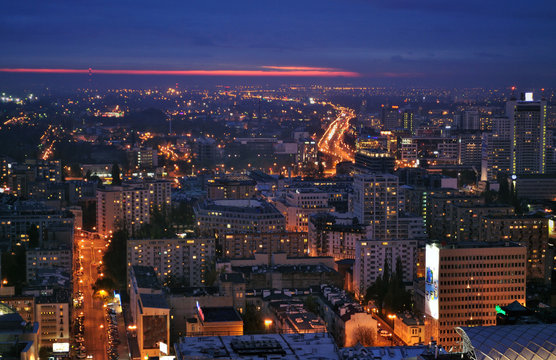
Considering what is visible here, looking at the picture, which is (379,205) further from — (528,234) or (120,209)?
(120,209)

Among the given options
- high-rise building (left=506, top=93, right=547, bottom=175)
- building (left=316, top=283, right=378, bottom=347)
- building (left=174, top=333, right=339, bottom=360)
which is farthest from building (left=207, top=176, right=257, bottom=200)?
building (left=174, top=333, right=339, bottom=360)

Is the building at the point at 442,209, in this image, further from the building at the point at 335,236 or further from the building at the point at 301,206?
the building at the point at 335,236

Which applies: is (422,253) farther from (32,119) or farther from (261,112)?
(261,112)

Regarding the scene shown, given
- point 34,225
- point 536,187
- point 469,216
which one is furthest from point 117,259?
point 536,187

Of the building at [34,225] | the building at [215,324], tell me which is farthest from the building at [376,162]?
the building at [215,324]

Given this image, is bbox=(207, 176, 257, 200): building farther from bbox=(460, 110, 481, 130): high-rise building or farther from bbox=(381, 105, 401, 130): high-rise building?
bbox=(381, 105, 401, 130): high-rise building

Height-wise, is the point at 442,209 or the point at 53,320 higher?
the point at 442,209

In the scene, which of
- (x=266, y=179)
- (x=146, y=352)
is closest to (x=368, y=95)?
(x=266, y=179)
